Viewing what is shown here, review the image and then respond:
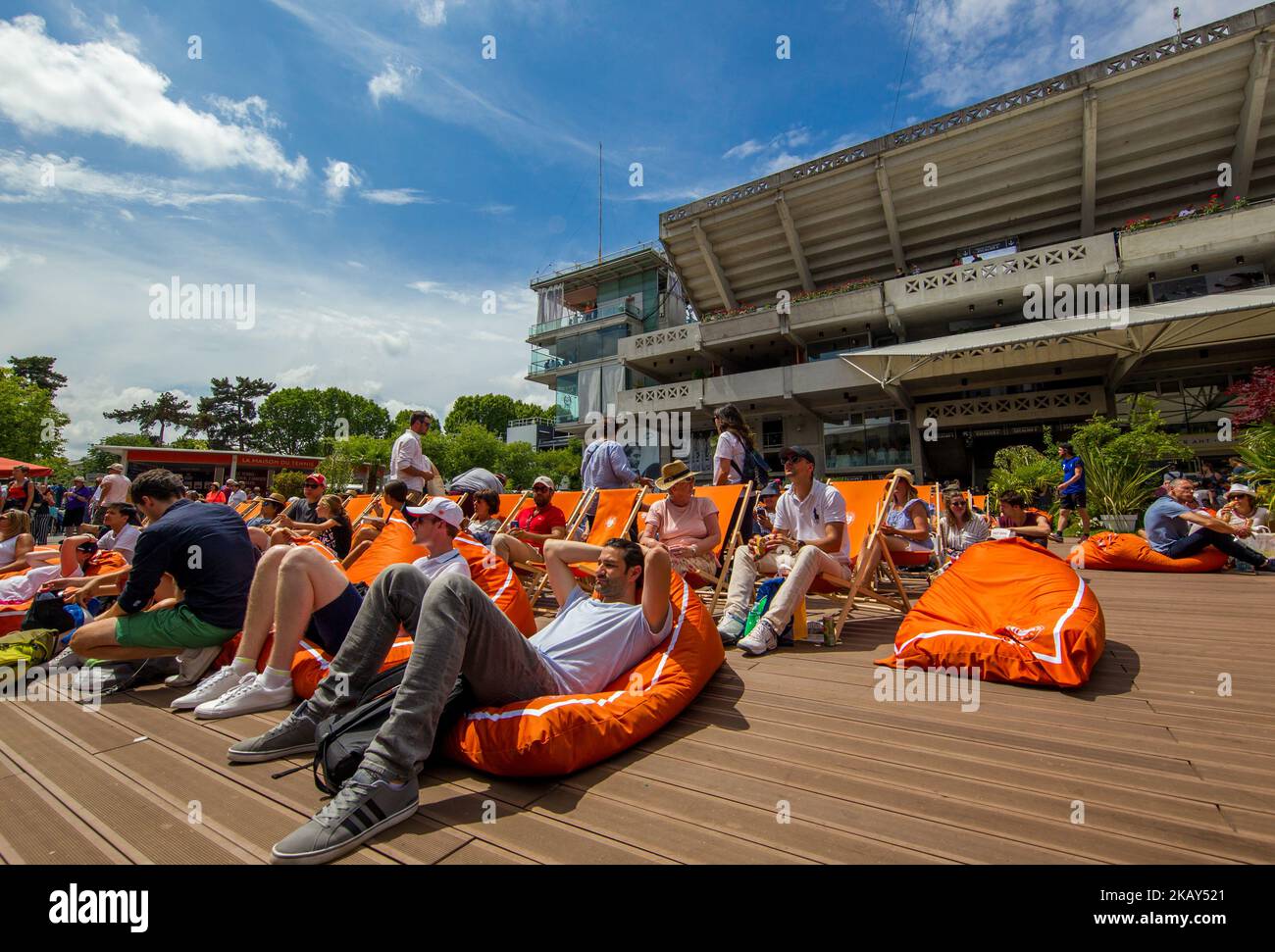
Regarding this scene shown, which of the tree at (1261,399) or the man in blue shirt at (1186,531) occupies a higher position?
the tree at (1261,399)

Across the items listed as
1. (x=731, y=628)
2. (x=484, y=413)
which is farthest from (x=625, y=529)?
(x=484, y=413)

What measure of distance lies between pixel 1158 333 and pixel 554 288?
2801cm

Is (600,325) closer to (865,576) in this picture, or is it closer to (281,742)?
(865,576)

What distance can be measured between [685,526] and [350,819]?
9.28 feet

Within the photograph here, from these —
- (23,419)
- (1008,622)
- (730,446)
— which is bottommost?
(1008,622)

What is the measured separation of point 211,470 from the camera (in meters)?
30.2

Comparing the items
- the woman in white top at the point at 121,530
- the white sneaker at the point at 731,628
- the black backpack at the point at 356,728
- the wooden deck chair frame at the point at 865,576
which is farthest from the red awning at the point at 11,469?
the wooden deck chair frame at the point at 865,576

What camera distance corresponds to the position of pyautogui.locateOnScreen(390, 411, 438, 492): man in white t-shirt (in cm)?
554

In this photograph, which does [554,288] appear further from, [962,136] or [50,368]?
[50,368]

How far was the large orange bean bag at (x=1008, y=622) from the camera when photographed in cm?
245

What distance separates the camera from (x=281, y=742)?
193 cm

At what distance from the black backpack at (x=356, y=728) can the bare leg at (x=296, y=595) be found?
66 cm
